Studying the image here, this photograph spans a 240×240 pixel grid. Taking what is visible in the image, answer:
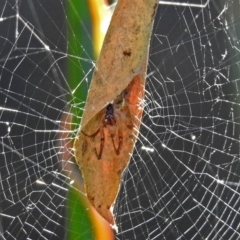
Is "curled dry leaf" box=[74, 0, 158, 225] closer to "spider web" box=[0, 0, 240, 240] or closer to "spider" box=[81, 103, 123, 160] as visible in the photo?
"spider" box=[81, 103, 123, 160]

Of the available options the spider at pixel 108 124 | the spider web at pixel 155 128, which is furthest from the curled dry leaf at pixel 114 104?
the spider web at pixel 155 128

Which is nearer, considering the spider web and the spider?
the spider

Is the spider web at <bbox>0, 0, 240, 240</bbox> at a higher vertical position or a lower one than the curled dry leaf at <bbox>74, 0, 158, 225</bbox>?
lower

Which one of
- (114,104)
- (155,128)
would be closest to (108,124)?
(114,104)

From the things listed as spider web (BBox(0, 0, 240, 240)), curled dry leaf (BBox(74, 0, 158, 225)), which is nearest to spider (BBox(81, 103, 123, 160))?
curled dry leaf (BBox(74, 0, 158, 225))

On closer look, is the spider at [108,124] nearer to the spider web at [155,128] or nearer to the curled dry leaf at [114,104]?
the curled dry leaf at [114,104]

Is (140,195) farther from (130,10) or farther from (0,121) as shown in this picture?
(130,10)

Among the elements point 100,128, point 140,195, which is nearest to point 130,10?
point 100,128
